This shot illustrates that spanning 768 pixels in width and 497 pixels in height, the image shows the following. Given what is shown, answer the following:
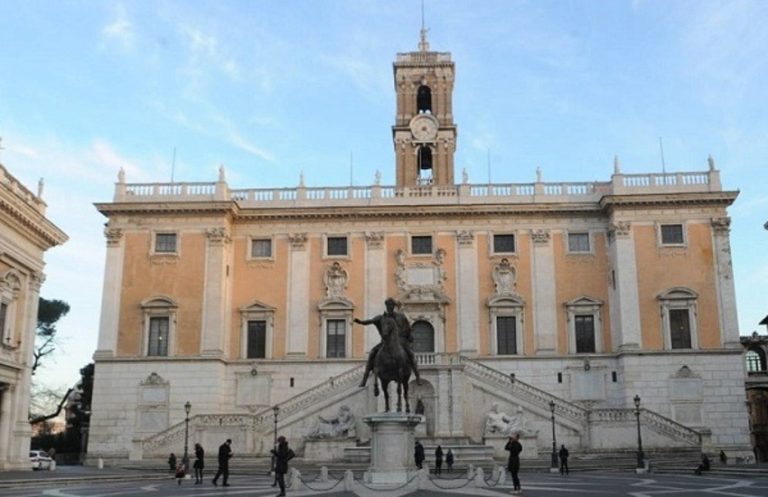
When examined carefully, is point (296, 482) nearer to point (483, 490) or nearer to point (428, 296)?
point (483, 490)

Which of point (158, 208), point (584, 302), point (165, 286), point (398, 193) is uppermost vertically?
point (398, 193)

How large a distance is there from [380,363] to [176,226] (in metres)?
27.3

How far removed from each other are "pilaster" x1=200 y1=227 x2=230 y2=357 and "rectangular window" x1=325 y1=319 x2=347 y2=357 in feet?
17.3

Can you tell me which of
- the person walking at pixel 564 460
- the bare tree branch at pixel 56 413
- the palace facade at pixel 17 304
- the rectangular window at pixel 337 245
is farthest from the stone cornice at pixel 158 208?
the person walking at pixel 564 460

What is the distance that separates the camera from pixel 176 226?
145ft

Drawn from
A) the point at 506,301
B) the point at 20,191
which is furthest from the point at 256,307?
the point at 20,191

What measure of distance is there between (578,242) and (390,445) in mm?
27929

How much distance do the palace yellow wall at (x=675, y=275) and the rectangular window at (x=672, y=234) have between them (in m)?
0.34

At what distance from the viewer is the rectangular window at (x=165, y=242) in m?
43.9

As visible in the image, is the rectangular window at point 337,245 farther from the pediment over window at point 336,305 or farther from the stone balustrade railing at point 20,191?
the stone balustrade railing at point 20,191

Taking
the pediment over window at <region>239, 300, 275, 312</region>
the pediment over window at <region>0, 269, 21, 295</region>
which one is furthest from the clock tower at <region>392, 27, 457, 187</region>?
the pediment over window at <region>0, 269, 21, 295</region>

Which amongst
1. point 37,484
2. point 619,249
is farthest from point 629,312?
point 37,484

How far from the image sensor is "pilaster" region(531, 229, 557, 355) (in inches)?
1665

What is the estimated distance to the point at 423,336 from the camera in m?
42.9
